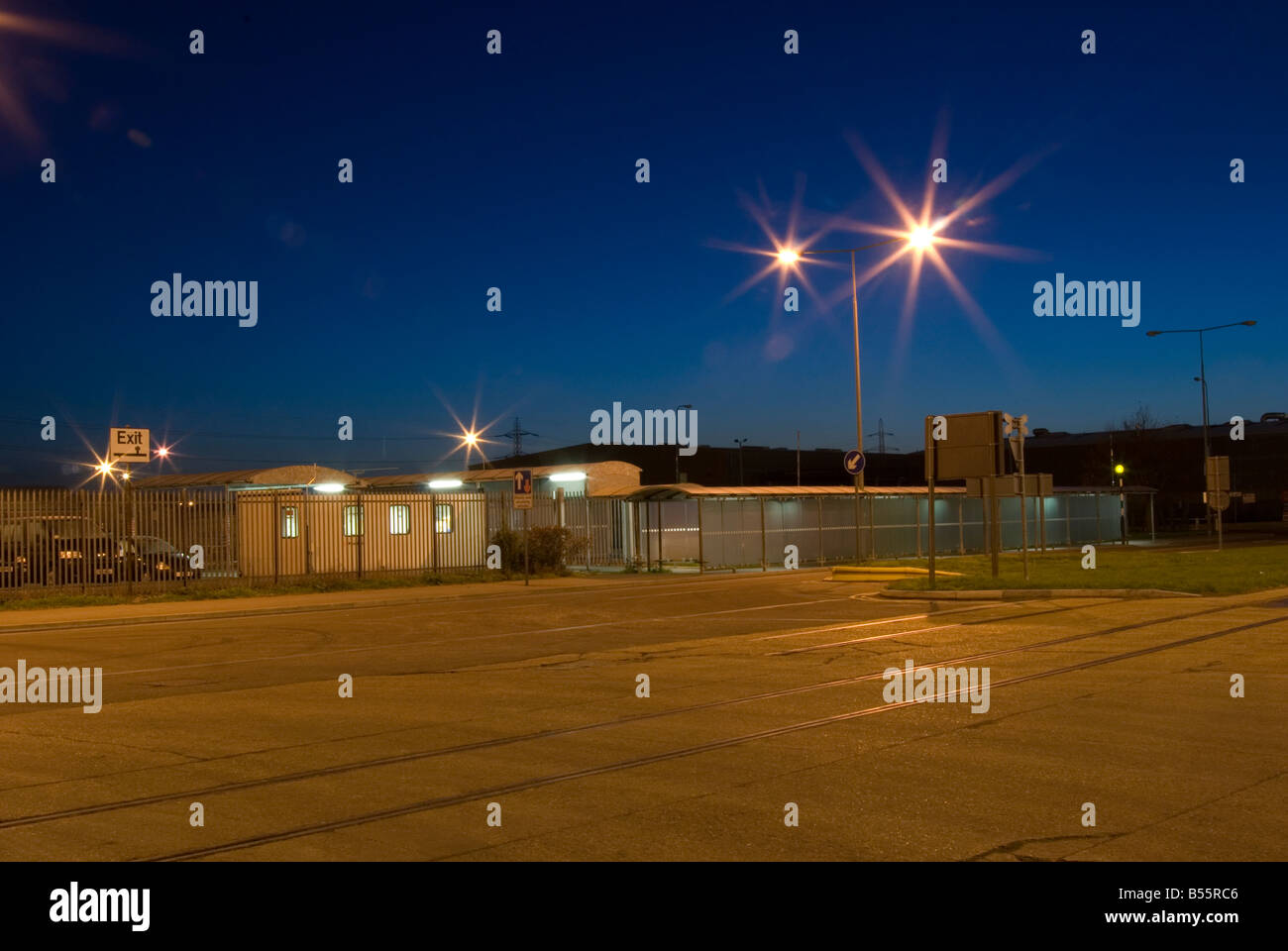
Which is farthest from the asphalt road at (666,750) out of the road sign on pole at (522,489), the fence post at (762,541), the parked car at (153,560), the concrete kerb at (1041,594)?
the fence post at (762,541)

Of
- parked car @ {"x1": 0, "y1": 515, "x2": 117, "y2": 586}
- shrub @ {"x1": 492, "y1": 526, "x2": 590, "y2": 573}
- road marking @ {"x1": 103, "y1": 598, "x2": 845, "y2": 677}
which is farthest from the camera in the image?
shrub @ {"x1": 492, "y1": 526, "x2": 590, "y2": 573}

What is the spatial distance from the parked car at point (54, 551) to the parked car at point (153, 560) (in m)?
0.30

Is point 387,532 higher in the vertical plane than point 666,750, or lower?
higher

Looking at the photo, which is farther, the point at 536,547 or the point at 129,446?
the point at 536,547

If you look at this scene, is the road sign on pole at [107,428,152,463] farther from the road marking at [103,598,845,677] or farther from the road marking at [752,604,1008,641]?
the road marking at [752,604,1008,641]

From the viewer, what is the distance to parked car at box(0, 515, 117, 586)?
25484 millimetres

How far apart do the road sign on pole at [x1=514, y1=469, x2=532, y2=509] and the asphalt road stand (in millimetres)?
12499

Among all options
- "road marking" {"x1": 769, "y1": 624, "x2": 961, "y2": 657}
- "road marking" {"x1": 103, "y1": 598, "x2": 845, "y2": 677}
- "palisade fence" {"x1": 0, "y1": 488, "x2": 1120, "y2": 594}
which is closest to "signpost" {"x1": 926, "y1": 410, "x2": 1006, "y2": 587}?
"road marking" {"x1": 103, "y1": 598, "x2": 845, "y2": 677}

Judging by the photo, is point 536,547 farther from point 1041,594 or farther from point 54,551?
point 1041,594

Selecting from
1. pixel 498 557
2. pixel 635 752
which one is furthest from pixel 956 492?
pixel 635 752

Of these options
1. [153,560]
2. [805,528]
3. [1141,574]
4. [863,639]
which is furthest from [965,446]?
[153,560]

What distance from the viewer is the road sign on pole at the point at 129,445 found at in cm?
2380

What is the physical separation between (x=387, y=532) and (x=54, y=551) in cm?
1029

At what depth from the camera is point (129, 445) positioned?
24.0 meters
